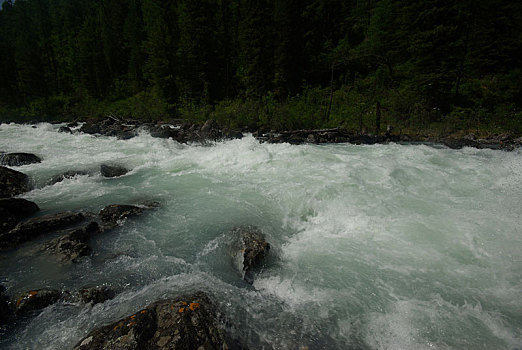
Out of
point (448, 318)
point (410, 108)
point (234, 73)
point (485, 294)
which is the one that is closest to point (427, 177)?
point (485, 294)

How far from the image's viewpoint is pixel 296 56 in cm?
2581

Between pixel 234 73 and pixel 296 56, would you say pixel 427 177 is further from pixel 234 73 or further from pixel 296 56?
pixel 234 73

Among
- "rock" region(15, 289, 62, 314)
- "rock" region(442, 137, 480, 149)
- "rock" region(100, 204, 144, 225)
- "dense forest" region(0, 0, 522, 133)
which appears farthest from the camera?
"dense forest" region(0, 0, 522, 133)

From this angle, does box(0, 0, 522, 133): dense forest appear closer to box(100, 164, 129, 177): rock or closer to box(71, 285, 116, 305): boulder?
box(100, 164, 129, 177): rock

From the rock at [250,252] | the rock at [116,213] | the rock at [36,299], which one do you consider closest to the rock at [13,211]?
the rock at [116,213]

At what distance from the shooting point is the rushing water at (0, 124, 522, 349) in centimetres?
289

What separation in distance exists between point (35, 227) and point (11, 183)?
4.01 meters

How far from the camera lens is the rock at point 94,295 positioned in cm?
317

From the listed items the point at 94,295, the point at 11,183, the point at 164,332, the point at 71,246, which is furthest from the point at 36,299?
the point at 11,183

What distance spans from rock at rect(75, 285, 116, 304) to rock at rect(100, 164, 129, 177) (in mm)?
6312

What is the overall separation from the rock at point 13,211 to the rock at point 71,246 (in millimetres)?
1509

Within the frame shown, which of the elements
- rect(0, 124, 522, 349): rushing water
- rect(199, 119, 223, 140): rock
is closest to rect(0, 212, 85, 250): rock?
rect(0, 124, 522, 349): rushing water

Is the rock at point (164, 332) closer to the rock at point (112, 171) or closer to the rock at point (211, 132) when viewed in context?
the rock at point (112, 171)

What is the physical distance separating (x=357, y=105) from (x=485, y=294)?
17.5 metres
